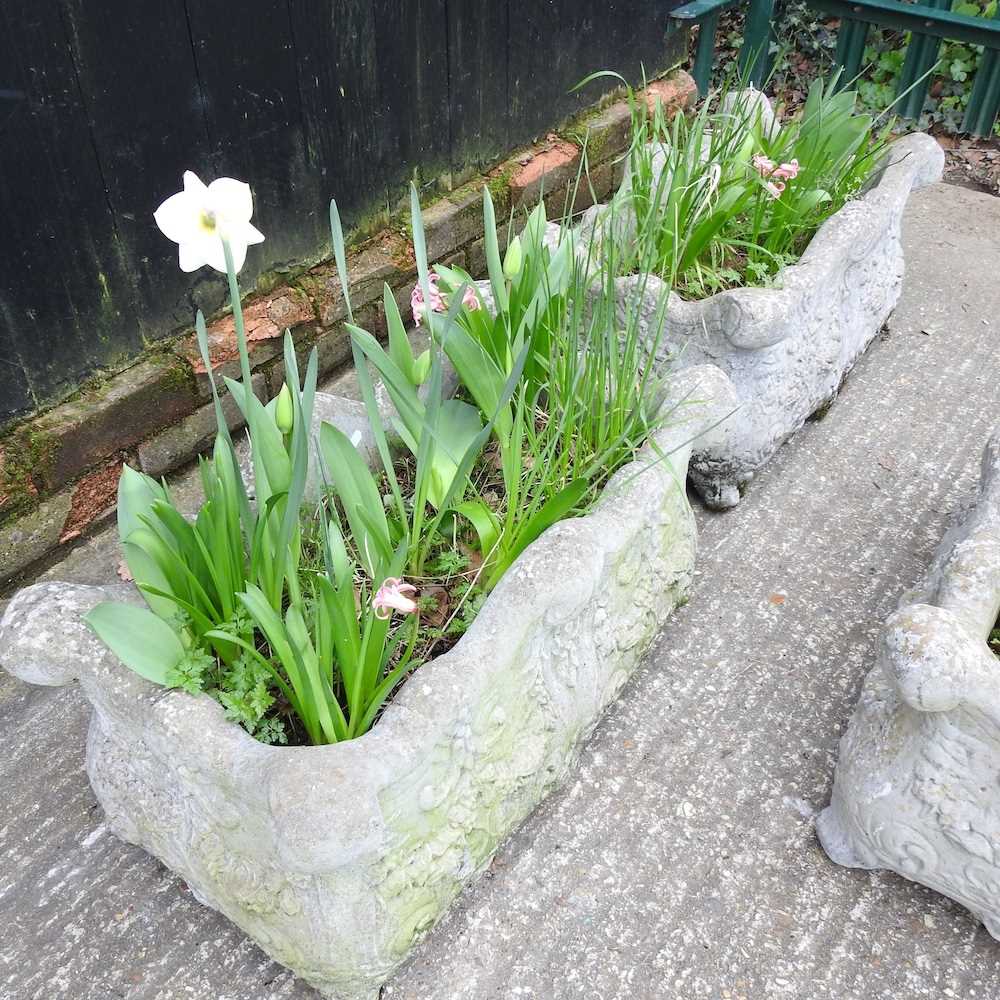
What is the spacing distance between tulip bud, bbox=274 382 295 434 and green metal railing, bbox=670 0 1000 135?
7.93 feet

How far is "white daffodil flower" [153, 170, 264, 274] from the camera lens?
111 cm

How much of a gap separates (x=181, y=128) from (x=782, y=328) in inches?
51.6

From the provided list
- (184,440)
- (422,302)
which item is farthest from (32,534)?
(422,302)

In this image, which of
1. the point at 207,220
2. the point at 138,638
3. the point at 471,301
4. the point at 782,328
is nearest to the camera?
the point at 207,220

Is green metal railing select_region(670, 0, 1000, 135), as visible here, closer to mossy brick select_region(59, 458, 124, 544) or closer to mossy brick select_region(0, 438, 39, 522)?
mossy brick select_region(59, 458, 124, 544)

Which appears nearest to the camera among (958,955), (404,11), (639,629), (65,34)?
(958,955)

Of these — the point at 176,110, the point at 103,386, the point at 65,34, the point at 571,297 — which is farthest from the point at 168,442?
the point at 571,297

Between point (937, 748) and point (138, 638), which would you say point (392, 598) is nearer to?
point (138, 638)

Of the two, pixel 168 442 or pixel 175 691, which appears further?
pixel 168 442

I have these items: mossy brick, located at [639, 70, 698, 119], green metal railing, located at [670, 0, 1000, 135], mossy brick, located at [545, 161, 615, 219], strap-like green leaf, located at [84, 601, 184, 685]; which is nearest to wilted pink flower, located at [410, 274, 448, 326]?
strap-like green leaf, located at [84, 601, 184, 685]

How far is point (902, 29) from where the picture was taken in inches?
143

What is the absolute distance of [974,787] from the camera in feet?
4.63

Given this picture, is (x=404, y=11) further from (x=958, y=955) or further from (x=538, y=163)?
(x=958, y=955)

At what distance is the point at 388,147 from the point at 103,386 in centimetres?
94
